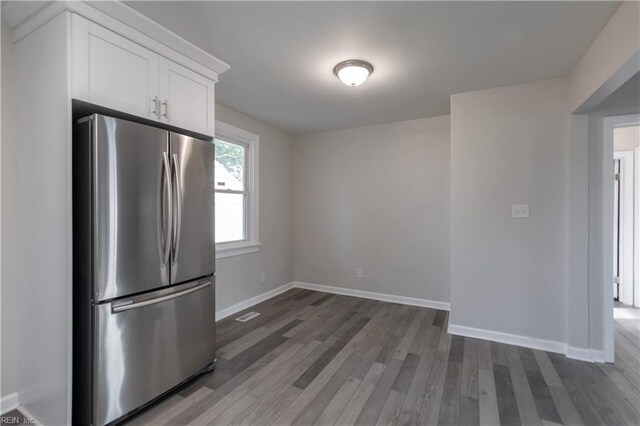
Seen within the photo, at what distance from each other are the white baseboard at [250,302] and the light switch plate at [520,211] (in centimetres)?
318

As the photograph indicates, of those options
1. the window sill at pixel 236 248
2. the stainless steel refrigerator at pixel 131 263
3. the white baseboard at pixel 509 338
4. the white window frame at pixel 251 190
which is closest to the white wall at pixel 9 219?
the stainless steel refrigerator at pixel 131 263

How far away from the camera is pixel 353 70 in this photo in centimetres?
243

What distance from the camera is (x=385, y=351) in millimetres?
2717

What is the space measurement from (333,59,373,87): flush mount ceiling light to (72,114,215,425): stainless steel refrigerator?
1271 mm

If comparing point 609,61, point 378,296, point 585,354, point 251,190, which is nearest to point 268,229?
point 251,190

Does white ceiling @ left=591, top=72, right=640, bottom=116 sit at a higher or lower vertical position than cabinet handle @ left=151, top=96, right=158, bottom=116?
higher

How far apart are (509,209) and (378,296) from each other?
211 cm

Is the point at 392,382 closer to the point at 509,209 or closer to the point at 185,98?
the point at 509,209

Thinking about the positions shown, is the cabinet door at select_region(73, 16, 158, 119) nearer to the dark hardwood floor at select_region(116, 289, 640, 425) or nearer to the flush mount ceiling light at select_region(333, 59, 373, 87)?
the flush mount ceiling light at select_region(333, 59, 373, 87)

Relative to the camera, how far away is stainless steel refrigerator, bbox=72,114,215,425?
5.40 ft

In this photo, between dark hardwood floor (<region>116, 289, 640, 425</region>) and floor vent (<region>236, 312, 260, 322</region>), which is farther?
floor vent (<region>236, 312, 260, 322</region>)

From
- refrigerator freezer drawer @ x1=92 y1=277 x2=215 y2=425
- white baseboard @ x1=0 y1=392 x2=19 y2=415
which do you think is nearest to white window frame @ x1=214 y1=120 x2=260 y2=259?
refrigerator freezer drawer @ x1=92 y1=277 x2=215 y2=425

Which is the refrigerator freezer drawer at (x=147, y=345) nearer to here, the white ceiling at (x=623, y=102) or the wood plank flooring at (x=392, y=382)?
the wood plank flooring at (x=392, y=382)

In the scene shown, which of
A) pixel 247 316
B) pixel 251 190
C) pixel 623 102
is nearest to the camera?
pixel 623 102
